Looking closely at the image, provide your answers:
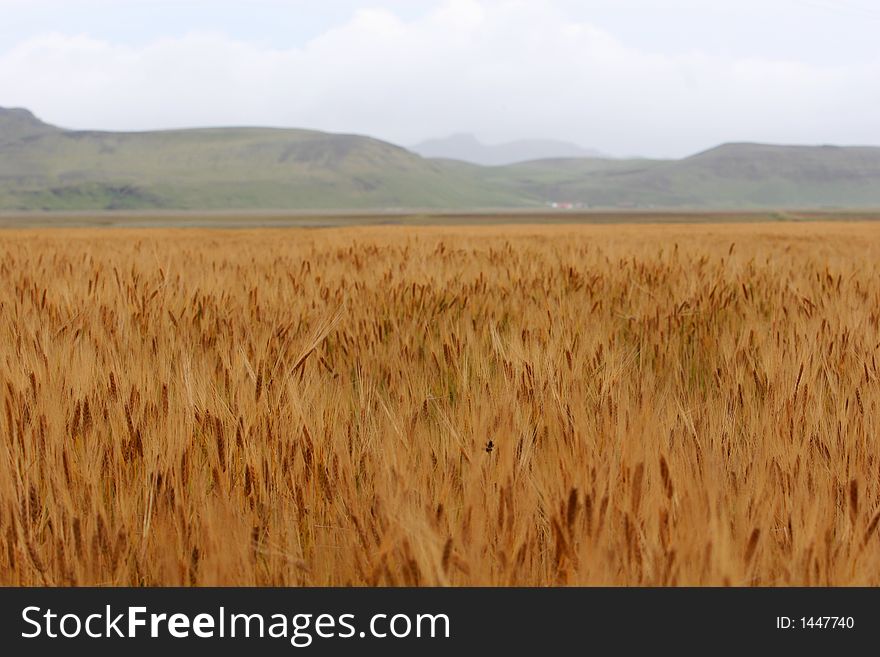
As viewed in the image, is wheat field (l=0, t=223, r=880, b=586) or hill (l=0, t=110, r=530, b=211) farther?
hill (l=0, t=110, r=530, b=211)

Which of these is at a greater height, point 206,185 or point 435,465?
point 206,185

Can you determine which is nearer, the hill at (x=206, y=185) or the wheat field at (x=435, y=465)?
the wheat field at (x=435, y=465)

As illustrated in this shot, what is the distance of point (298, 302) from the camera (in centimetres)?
277

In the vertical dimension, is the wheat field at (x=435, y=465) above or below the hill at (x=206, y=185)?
below

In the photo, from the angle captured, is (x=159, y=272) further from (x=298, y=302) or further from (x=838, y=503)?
(x=838, y=503)

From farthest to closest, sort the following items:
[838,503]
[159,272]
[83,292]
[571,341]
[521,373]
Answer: [159,272], [83,292], [571,341], [521,373], [838,503]

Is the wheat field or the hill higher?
the hill

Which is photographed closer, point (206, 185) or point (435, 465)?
point (435, 465)

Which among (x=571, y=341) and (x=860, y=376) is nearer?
(x=860, y=376)
